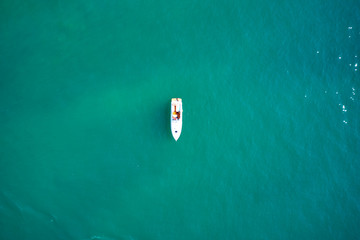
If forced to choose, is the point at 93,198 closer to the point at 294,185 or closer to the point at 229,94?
the point at 229,94

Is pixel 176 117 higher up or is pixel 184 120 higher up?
pixel 184 120

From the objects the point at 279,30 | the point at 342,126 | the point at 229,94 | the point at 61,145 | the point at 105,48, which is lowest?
the point at 61,145

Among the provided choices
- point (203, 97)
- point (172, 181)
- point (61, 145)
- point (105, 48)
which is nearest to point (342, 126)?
point (203, 97)

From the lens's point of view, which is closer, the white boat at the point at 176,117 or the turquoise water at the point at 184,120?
the turquoise water at the point at 184,120

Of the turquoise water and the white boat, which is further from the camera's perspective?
the white boat
